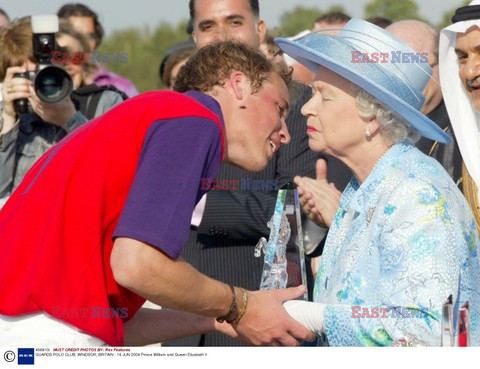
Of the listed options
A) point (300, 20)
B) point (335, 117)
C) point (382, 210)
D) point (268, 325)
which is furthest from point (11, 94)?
point (300, 20)

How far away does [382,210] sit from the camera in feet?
9.64

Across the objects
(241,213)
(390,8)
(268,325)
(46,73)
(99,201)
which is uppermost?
(390,8)

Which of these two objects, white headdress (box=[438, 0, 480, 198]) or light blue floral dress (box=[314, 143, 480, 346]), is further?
white headdress (box=[438, 0, 480, 198])

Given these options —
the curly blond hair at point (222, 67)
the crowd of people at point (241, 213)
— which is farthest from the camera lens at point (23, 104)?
the curly blond hair at point (222, 67)

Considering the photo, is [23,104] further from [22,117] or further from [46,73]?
[46,73]

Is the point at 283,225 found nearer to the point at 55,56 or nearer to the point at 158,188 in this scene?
the point at 158,188

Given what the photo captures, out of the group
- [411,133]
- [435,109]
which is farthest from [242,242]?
[435,109]

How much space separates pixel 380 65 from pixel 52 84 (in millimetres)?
2097

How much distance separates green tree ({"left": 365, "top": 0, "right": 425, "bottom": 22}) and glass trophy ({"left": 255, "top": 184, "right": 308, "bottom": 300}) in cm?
356

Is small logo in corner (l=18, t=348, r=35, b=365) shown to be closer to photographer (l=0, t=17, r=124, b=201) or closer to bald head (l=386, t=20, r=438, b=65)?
photographer (l=0, t=17, r=124, b=201)

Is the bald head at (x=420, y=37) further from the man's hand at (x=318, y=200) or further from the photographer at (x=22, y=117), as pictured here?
the photographer at (x=22, y=117)

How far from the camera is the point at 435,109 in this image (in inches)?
188

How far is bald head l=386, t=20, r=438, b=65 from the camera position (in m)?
4.95

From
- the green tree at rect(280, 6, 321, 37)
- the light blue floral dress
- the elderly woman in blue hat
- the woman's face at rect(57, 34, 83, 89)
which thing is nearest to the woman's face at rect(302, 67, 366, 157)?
the elderly woman in blue hat
